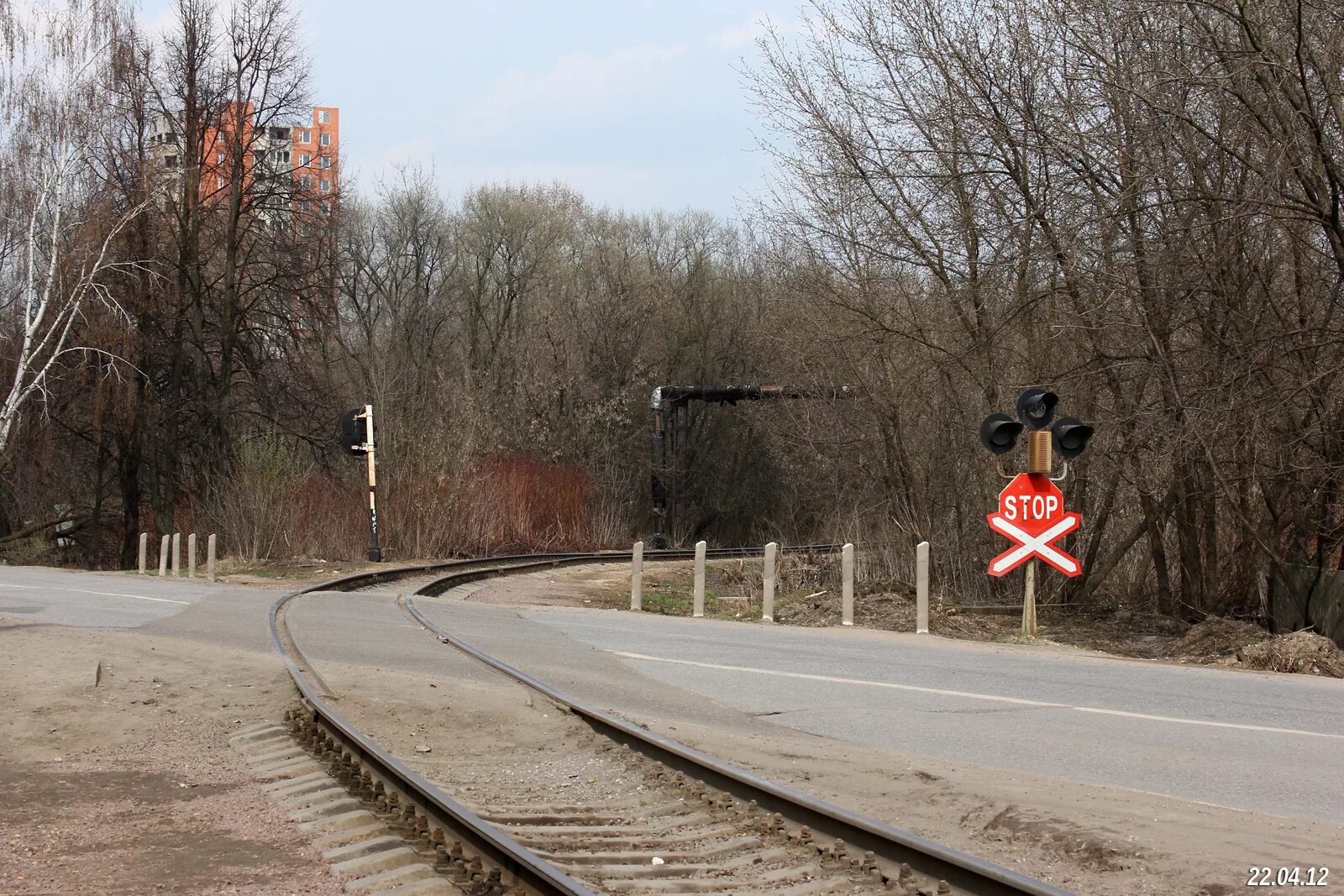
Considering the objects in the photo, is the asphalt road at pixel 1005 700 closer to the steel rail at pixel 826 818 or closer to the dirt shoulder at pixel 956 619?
the dirt shoulder at pixel 956 619

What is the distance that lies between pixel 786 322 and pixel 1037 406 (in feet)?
40.1

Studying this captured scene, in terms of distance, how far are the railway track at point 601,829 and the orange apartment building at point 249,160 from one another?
1238 inches

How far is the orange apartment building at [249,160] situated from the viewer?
37875 millimetres

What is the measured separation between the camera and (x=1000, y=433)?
1472cm

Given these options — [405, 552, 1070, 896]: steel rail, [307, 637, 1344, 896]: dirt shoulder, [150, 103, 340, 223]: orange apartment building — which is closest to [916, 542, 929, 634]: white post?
[307, 637, 1344, 896]: dirt shoulder

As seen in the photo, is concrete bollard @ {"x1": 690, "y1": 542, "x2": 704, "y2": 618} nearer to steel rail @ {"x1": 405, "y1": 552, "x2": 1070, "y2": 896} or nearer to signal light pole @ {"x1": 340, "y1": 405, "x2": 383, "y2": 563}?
steel rail @ {"x1": 405, "y1": 552, "x2": 1070, "y2": 896}

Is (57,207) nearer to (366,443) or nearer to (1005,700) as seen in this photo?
(366,443)

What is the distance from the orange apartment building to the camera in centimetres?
3788

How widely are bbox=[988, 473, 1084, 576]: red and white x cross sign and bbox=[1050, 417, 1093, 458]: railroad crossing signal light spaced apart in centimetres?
46

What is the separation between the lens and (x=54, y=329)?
3441 cm

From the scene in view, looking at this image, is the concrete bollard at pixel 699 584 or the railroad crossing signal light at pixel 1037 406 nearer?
the railroad crossing signal light at pixel 1037 406

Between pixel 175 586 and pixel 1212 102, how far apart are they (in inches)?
685

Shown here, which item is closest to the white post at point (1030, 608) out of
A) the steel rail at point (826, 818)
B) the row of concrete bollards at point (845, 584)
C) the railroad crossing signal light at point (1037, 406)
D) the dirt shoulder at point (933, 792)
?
the row of concrete bollards at point (845, 584)
